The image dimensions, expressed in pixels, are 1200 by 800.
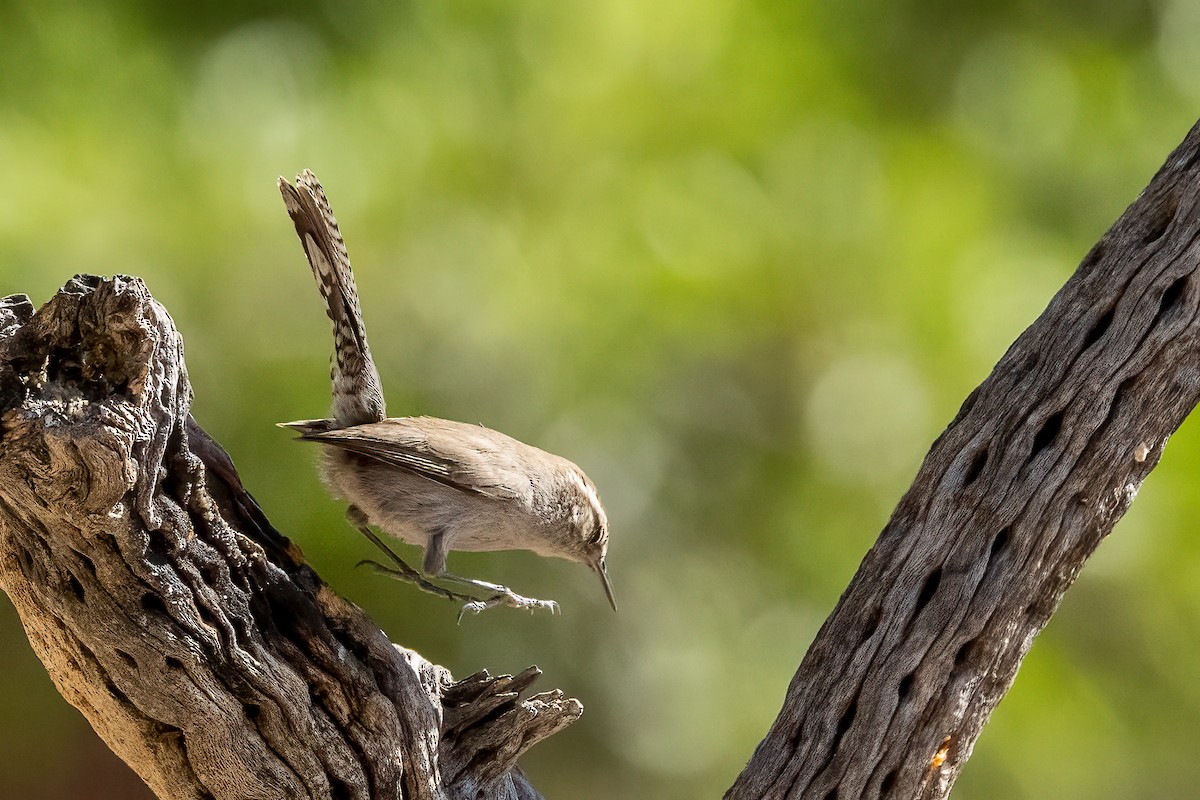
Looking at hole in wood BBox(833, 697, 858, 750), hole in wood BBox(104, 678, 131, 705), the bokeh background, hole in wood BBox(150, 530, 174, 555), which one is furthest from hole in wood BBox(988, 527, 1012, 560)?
the bokeh background

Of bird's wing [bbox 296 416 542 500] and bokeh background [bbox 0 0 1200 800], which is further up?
bokeh background [bbox 0 0 1200 800]

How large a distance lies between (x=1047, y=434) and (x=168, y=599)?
214cm

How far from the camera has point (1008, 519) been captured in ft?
8.95

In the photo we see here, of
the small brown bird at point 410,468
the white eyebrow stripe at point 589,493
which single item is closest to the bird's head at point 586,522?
the white eyebrow stripe at point 589,493

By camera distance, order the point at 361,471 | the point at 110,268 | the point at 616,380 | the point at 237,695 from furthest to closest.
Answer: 1. the point at 616,380
2. the point at 110,268
3. the point at 361,471
4. the point at 237,695

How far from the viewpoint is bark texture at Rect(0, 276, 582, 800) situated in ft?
6.36

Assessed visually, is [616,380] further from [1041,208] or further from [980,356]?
[1041,208]

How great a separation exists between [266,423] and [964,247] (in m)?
4.61

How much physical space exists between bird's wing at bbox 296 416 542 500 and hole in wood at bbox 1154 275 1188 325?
1.87 m

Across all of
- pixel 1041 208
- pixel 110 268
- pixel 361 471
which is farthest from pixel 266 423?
pixel 1041 208

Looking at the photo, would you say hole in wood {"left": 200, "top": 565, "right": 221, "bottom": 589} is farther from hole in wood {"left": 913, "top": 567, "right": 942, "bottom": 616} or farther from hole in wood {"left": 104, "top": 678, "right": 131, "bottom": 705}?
hole in wood {"left": 913, "top": 567, "right": 942, "bottom": 616}

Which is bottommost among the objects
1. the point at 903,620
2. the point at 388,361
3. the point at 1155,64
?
the point at 903,620

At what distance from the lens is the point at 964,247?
7.21 m

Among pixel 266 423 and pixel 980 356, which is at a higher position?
pixel 980 356
